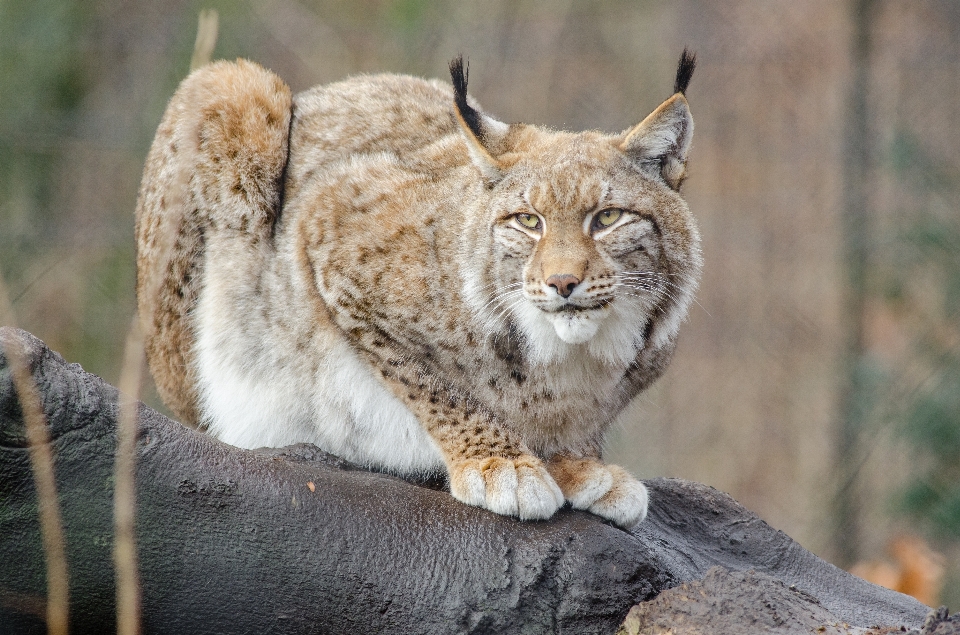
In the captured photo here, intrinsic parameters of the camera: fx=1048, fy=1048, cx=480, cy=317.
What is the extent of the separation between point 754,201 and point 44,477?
243 inches

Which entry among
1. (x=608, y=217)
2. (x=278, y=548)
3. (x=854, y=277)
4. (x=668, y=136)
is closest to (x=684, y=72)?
(x=668, y=136)

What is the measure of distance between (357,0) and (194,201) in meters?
4.99

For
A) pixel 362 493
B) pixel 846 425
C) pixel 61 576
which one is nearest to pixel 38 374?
pixel 61 576

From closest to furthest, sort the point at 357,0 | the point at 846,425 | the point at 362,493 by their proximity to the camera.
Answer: the point at 362,493 < the point at 846,425 < the point at 357,0

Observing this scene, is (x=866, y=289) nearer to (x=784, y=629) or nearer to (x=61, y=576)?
(x=784, y=629)

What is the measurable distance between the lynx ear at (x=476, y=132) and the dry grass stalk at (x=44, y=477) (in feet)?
5.69

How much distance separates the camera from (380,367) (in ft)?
12.8

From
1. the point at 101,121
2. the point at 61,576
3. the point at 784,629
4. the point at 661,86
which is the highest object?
the point at 661,86

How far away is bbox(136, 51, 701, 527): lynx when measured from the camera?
3.54m

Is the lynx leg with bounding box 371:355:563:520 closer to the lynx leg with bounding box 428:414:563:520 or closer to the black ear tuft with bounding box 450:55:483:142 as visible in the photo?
the lynx leg with bounding box 428:414:563:520

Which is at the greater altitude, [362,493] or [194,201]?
[194,201]

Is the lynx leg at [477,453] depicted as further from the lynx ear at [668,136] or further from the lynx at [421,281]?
the lynx ear at [668,136]

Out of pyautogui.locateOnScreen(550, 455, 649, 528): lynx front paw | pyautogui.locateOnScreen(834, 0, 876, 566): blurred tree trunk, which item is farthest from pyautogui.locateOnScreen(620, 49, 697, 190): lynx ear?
pyautogui.locateOnScreen(834, 0, 876, 566): blurred tree trunk

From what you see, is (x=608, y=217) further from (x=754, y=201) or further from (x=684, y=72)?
(x=754, y=201)
